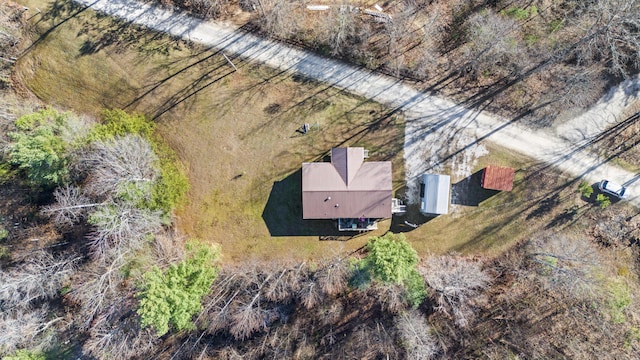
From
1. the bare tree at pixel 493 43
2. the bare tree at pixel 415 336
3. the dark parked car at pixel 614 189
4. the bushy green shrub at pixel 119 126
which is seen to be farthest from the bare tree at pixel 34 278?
the dark parked car at pixel 614 189

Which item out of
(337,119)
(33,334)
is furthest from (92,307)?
(337,119)

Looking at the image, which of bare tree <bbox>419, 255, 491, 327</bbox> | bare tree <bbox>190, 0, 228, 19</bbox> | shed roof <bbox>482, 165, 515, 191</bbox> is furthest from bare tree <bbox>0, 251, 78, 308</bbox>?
shed roof <bbox>482, 165, 515, 191</bbox>

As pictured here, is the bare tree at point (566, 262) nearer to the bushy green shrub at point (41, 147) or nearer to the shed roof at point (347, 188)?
the shed roof at point (347, 188)

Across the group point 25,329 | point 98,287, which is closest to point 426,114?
point 98,287

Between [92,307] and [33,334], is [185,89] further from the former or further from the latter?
[33,334]

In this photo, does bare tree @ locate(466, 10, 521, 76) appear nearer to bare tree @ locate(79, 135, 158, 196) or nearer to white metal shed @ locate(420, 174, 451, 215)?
white metal shed @ locate(420, 174, 451, 215)

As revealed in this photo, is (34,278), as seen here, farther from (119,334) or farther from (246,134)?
(246,134)
